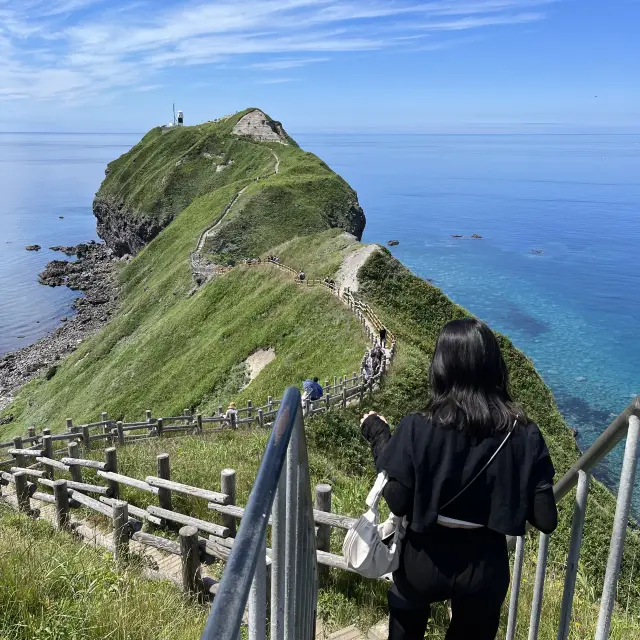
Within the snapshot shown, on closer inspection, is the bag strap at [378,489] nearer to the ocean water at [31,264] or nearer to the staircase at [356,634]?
the staircase at [356,634]

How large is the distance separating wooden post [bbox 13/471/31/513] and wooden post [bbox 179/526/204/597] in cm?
522

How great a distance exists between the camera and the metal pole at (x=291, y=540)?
8.60 feet

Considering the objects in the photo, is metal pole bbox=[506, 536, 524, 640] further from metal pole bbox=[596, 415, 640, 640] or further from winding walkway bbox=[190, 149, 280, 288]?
winding walkway bbox=[190, 149, 280, 288]

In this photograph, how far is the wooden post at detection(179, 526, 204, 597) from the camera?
6.57 metres

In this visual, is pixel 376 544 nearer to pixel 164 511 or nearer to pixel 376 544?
pixel 376 544

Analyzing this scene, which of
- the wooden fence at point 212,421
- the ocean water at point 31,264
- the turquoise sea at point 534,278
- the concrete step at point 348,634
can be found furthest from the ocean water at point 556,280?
the ocean water at point 31,264

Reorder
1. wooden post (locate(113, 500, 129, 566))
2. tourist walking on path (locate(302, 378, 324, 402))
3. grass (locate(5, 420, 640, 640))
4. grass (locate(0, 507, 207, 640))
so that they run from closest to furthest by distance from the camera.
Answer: grass (locate(0, 507, 207, 640))
grass (locate(5, 420, 640, 640))
wooden post (locate(113, 500, 129, 566))
tourist walking on path (locate(302, 378, 324, 402))

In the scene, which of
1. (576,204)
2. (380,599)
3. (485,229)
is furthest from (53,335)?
(576,204)

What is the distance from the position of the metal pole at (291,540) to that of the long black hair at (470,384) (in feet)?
3.42

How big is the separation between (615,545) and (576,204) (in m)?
199

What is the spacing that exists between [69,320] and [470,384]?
235ft

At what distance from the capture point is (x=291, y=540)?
2.75 meters

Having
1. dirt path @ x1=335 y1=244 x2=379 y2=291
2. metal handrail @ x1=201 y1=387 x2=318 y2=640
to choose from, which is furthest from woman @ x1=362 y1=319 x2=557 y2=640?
dirt path @ x1=335 y1=244 x2=379 y2=291

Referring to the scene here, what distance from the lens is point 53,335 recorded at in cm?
6328
